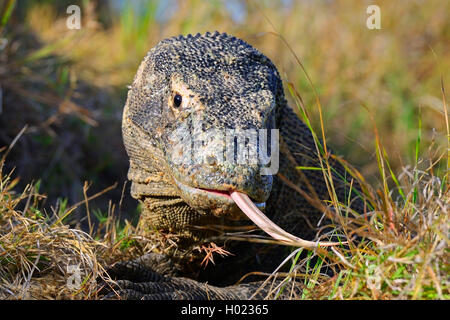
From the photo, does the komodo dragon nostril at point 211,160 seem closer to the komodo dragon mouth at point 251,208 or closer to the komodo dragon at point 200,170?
the komodo dragon at point 200,170

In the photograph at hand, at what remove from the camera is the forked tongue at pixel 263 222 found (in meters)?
2.28

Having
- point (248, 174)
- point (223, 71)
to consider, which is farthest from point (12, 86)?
point (248, 174)

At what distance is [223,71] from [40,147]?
275 centimetres

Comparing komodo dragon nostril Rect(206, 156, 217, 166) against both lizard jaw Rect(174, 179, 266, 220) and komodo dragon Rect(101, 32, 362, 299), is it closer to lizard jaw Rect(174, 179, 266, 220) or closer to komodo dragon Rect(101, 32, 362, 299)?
komodo dragon Rect(101, 32, 362, 299)

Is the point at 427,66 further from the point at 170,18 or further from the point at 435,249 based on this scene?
the point at 435,249

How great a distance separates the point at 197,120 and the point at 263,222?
0.59 m

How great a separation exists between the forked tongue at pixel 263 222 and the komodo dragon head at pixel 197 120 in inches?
1.1

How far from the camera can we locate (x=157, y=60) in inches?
120

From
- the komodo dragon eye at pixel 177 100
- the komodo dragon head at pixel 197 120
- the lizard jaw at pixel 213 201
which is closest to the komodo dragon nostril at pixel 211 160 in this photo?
the komodo dragon head at pixel 197 120

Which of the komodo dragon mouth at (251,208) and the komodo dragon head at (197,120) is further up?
the komodo dragon head at (197,120)

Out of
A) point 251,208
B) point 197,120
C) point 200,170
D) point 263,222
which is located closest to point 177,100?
point 197,120

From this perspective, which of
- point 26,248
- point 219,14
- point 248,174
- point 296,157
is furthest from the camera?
point 219,14

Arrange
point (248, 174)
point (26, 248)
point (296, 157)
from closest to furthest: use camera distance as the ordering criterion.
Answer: point (248, 174), point (26, 248), point (296, 157)

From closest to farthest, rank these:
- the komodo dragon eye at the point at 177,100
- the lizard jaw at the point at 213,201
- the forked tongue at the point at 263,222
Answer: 1. the forked tongue at the point at 263,222
2. the lizard jaw at the point at 213,201
3. the komodo dragon eye at the point at 177,100
